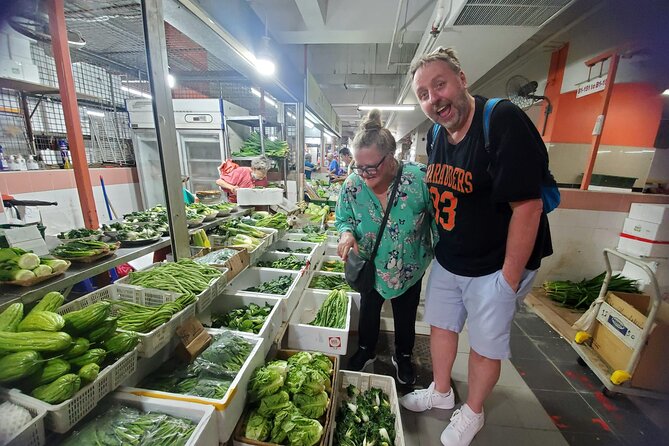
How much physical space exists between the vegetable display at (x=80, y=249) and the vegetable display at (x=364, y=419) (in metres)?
1.77

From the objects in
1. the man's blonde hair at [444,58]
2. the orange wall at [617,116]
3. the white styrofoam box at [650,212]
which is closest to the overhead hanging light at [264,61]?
the man's blonde hair at [444,58]

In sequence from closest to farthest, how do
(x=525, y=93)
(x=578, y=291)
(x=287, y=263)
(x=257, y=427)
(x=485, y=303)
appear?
1. (x=257, y=427)
2. (x=485, y=303)
3. (x=287, y=263)
4. (x=578, y=291)
5. (x=525, y=93)

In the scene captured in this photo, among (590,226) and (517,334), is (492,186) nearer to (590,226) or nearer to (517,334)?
(517,334)

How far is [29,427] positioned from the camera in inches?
30.6

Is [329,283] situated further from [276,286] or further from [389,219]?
[389,219]

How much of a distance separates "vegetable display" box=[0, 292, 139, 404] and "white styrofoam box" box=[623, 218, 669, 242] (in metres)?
5.42

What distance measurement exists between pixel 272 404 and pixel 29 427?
35.0 inches

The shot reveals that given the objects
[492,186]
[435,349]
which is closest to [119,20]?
[492,186]

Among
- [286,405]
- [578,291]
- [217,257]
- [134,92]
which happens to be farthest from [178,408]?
[134,92]

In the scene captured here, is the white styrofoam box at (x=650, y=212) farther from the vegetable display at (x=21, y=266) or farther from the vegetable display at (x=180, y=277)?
the vegetable display at (x=21, y=266)

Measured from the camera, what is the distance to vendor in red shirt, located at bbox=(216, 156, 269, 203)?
404cm

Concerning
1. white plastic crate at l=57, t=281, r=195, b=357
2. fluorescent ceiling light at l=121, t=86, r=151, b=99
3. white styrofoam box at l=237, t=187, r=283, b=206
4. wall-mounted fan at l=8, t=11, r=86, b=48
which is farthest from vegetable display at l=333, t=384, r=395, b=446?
fluorescent ceiling light at l=121, t=86, r=151, b=99

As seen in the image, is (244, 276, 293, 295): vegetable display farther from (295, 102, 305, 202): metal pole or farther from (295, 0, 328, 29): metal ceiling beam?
(295, 0, 328, 29): metal ceiling beam

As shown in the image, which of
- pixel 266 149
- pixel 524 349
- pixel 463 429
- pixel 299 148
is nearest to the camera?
pixel 463 429
